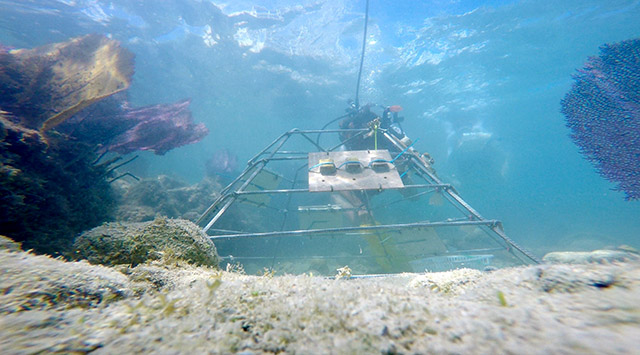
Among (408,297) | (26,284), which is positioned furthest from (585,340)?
(26,284)

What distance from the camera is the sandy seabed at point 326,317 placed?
75 cm

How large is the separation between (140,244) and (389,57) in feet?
75.7

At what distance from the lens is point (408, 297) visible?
3.62ft

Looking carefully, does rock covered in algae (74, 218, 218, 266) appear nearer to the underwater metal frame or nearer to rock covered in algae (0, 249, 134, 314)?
rock covered in algae (0, 249, 134, 314)

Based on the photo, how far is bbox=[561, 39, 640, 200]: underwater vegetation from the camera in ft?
16.2

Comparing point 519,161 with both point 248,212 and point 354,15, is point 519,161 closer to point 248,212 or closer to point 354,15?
point 354,15

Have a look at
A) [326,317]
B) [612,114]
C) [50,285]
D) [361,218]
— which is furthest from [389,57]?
[50,285]

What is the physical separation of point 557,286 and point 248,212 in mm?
13638

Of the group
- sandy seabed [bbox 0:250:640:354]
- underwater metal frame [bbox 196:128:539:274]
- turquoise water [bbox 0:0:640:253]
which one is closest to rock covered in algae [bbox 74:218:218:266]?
sandy seabed [bbox 0:250:640:354]

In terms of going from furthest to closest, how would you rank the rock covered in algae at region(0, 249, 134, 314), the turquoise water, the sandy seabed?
the turquoise water, the rock covered in algae at region(0, 249, 134, 314), the sandy seabed

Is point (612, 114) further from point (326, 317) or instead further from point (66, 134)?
point (66, 134)

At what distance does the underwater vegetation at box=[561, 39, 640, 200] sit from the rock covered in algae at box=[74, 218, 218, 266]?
27.7 feet

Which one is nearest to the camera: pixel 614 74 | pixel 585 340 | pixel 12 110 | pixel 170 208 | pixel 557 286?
pixel 585 340

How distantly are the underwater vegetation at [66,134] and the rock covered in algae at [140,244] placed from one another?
1.18 meters
